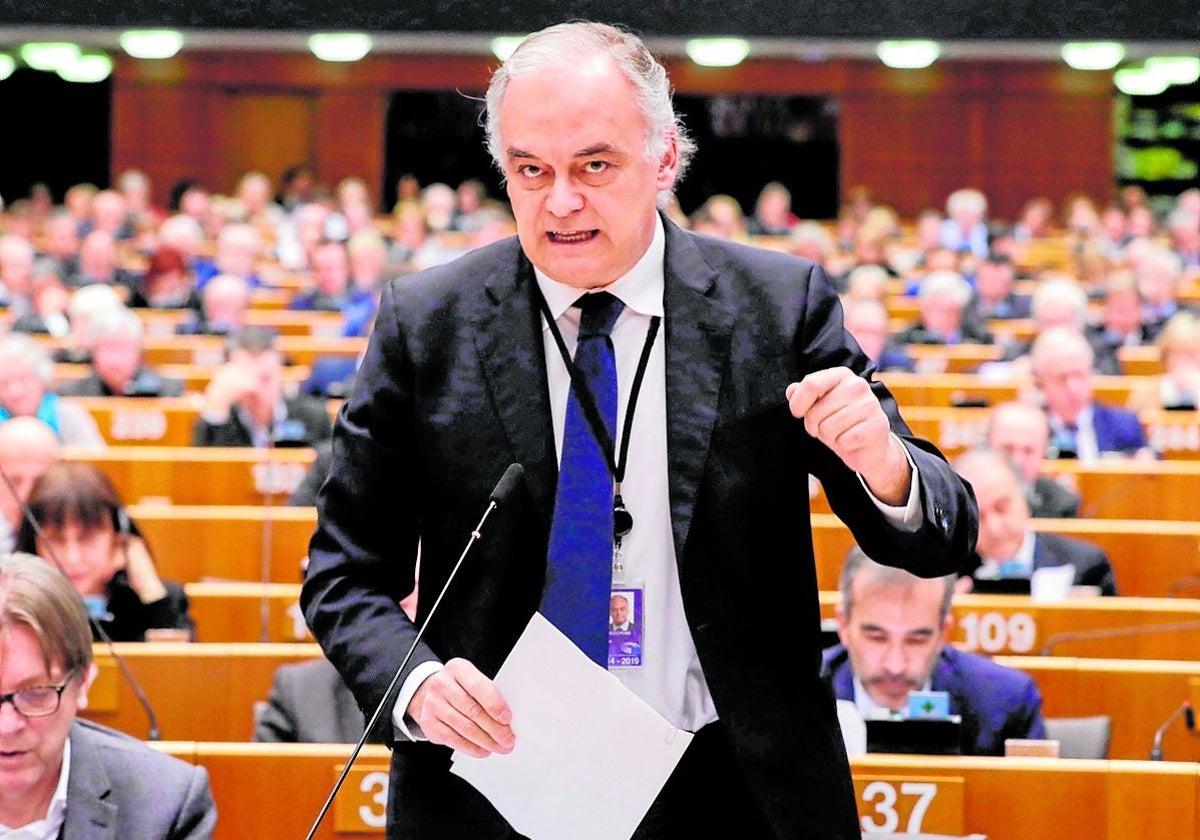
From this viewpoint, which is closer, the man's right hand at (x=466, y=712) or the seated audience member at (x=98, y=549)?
the man's right hand at (x=466, y=712)

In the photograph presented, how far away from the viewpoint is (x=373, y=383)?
1792 mm

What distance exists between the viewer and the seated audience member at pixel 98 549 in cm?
493

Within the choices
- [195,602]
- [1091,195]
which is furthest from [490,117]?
[1091,195]

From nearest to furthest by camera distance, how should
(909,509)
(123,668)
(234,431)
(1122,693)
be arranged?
(909,509)
(123,668)
(1122,693)
(234,431)

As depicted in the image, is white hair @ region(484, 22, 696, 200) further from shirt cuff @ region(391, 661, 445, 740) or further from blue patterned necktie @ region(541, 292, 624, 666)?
shirt cuff @ region(391, 661, 445, 740)

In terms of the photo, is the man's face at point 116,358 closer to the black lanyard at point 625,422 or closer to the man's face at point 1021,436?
the man's face at point 1021,436

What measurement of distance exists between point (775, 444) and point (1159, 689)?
9.10ft

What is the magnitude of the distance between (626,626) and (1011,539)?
13.8 feet

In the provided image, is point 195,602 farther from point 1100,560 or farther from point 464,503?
point 464,503

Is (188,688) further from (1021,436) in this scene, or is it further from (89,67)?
(89,67)

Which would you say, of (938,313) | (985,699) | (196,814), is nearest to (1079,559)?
(985,699)

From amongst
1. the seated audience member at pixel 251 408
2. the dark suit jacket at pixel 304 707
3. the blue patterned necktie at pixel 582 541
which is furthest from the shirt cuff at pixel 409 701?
the seated audience member at pixel 251 408

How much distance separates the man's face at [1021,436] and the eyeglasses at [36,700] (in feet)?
15.4

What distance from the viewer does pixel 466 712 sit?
159 cm
